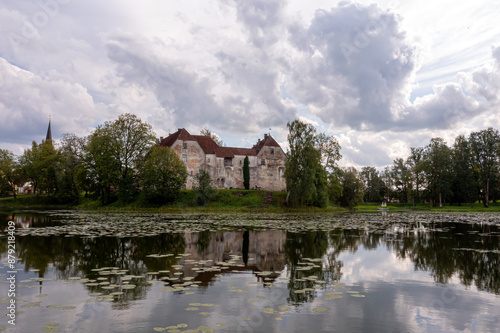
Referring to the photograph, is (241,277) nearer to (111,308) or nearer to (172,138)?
(111,308)

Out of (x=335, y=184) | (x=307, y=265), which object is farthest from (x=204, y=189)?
(x=307, y=265)

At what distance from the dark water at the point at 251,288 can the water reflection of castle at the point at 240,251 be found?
47 millimetres

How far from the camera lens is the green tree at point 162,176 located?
5312 centimetres

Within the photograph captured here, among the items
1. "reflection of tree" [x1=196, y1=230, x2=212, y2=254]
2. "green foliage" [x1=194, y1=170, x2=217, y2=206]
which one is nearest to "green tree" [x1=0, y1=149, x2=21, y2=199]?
"green foliage" [x1=194, y1=170, x2=217, y2=206]

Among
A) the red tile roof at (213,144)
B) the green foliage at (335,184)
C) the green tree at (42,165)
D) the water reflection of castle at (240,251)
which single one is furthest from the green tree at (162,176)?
the water reflection of castle at (240,251)

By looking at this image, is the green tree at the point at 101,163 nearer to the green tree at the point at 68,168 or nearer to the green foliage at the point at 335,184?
the green tree at the point at 68,168

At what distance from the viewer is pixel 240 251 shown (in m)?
13.0

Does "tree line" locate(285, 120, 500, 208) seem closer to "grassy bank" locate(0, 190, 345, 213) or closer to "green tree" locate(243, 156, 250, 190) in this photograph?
"grassy bank" locate(0, 190, 345, 213)

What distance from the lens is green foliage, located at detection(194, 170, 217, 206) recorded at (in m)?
52.5

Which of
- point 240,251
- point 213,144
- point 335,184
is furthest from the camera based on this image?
point 213,144

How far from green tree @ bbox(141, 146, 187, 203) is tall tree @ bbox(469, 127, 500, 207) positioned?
67770 millimetres

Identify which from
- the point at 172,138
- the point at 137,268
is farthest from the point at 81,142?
the point at 137,268

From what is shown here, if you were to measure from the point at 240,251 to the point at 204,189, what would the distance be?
134ft

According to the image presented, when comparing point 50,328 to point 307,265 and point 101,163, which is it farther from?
point 101,163
